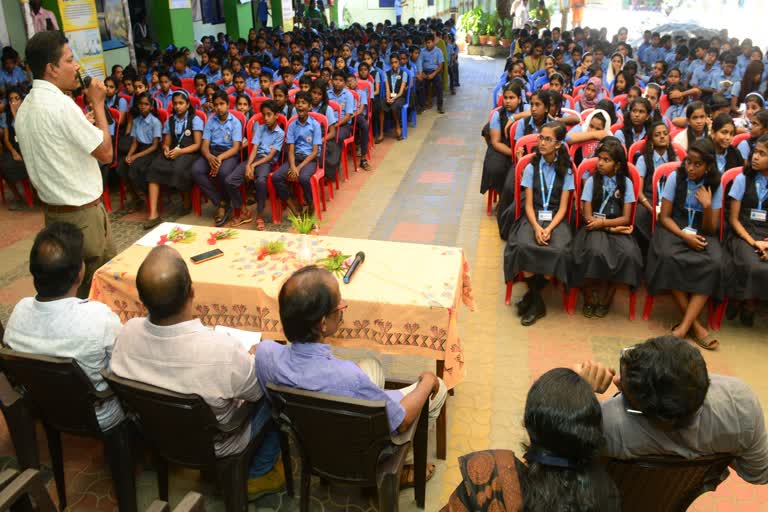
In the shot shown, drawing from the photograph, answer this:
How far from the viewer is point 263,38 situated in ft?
38.9

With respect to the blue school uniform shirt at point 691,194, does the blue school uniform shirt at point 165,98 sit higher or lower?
higher

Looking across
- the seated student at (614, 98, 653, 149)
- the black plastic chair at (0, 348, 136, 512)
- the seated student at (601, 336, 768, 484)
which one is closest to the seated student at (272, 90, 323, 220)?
the seated student at (614, 98, 653, 149)

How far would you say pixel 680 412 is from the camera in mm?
1809

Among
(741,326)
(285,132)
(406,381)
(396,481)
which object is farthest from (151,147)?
(741,326)

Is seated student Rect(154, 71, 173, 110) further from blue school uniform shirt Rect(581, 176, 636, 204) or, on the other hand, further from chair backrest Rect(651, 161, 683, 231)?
chair backrest Rect(651, 161, 683, 231)

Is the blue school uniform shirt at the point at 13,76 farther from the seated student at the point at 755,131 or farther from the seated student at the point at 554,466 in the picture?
the seated student at the point at 554,466

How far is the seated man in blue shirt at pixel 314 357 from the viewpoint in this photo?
2.18m

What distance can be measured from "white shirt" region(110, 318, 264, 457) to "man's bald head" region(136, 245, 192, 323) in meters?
0.06

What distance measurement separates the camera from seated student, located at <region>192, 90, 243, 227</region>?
5.86m

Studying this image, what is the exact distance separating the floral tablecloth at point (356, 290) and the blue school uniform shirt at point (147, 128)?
3.03 meters

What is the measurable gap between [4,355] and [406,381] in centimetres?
161

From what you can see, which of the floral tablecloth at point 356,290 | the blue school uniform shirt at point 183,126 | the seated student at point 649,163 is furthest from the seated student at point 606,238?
the blue school uniform shirt at point 183,126

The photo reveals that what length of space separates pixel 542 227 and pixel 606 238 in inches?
17.1

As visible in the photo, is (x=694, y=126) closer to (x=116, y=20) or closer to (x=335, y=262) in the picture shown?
(x=335, y=262)
